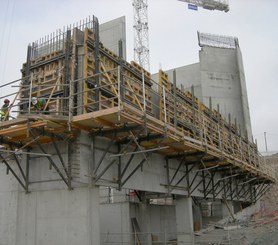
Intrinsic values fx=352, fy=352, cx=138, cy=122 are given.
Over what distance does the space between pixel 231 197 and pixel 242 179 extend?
109 inches

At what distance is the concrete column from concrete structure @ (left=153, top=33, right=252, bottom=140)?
23379 millimetres

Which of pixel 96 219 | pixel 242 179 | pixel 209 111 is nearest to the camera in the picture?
pixel 96 219

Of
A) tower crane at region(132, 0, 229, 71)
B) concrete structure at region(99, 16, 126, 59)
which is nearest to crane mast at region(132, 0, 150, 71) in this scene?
tower crane at region(132, 0, 229, 71)

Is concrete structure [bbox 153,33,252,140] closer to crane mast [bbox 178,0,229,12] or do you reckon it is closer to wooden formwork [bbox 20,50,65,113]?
wooden formwork [bbox 20,50,65,113]

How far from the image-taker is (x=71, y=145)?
11312mm

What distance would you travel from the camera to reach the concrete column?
53.8 ft

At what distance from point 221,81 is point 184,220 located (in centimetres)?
2652

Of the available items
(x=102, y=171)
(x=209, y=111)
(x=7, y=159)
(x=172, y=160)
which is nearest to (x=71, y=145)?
(x=102, y=171)

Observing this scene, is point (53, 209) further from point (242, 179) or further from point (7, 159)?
point (242, 179)

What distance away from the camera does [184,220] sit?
674 inches

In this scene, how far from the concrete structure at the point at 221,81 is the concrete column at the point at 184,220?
76.7 feet

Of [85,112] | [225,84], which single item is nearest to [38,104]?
[85,112]

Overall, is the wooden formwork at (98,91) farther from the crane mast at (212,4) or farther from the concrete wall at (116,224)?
the crane mast at (212,4)

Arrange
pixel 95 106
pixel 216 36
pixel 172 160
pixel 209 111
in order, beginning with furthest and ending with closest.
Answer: pixel 216 36, pixel 209 111, pixel 172 160, pixel 95 106
